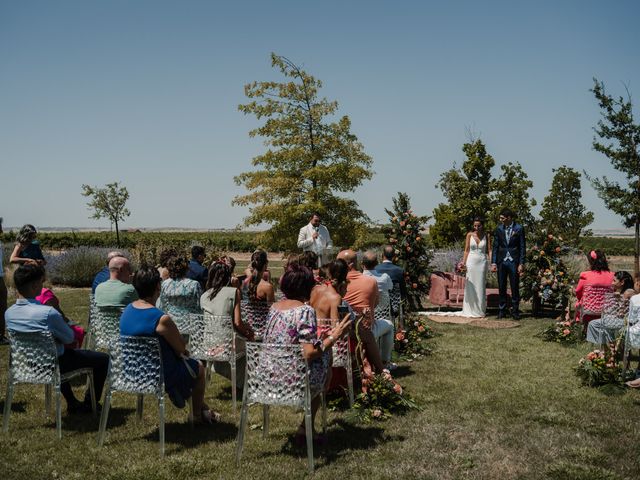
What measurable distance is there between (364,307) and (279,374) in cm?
221

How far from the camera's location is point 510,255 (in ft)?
38.9

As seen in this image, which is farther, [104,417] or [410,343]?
[410,343]

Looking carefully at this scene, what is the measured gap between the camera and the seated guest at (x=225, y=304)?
6270mm

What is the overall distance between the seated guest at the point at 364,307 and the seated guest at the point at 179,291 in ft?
5.45

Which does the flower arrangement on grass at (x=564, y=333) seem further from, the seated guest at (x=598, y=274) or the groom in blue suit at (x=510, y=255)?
the groom in blue suit at (x=510, y=255)

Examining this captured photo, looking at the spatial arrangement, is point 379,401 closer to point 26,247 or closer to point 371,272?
point 371,272

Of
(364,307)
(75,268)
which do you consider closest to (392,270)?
(364,307)

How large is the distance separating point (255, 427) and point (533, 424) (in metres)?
2.51

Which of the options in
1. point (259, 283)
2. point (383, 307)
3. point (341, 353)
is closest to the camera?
point (341, 353)

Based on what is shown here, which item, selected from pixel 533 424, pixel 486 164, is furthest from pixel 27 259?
pixel 486 164

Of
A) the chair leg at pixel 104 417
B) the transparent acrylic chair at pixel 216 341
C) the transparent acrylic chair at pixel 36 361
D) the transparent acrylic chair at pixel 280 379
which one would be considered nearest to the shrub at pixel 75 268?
the transparent acrylic chair at pixel 216 341

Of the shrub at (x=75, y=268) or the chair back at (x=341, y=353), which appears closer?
the chair back at (x=341, y=353)

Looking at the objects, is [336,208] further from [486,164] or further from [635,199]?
[486,164]

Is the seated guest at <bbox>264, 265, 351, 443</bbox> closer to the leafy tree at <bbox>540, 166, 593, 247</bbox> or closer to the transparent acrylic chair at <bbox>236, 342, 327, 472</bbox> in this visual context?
the transparent acrylic chair at <bbox>236, 342, 327, 472</bbox>
